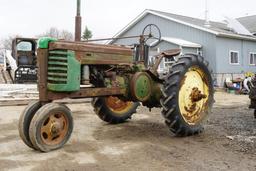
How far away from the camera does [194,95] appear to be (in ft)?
21.3

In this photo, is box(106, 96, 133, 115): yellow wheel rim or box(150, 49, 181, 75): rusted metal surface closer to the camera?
box(150, 49, 181, 75): rusted metal surface

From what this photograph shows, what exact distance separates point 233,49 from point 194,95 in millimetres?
17019

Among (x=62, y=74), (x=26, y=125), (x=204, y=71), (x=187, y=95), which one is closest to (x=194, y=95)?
(x=187, y=95)

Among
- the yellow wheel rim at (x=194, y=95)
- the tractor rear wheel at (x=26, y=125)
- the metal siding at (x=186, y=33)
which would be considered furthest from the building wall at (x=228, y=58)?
the tractor rear wheel at (x=26, y=125)

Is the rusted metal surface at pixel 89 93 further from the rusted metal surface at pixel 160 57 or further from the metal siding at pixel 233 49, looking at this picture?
the metal siding at pixel 233 49

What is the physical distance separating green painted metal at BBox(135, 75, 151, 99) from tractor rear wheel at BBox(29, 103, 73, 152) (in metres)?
1.49

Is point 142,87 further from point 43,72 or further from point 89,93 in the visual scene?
point 43,72

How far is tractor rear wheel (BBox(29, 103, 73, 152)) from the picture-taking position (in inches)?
190

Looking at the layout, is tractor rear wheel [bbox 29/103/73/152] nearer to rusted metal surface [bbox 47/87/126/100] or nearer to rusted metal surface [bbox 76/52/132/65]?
rusted metal surface [bbox 47/87/126/100]

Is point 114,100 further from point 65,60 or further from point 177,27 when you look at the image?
point 177,27

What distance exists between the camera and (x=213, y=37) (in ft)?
68.8

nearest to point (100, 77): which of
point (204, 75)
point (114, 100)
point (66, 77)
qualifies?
point (66, 77)

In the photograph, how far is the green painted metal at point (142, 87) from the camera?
6.27 meters

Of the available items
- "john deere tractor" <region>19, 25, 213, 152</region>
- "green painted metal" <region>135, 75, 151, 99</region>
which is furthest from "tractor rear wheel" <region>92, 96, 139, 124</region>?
"green painted metal" <region>135, 75, 151, 99</region>
